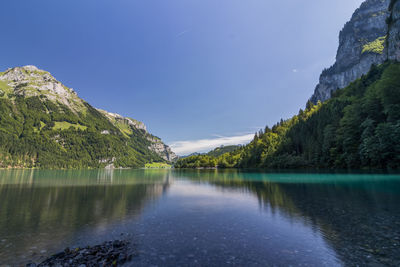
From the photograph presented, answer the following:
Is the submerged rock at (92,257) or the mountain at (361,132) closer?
the submerged rock at (92,257)

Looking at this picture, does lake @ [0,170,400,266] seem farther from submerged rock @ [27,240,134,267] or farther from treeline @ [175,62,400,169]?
treeline @ [175,62,400,169]

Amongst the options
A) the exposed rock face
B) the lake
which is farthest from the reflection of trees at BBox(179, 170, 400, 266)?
the exposed rock face

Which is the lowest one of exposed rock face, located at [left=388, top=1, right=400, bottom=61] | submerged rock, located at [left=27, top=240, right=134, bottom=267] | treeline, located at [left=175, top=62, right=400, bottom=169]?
submerged rock, located at [left=27, top=240, right=134, bottom=267]

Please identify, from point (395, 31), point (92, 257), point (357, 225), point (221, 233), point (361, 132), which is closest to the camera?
point (92, 257)

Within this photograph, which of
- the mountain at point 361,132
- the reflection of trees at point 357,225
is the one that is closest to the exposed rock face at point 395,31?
the mountain at point 361,132

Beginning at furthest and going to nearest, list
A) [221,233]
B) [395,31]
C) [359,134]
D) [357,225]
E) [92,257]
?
[395,31], [359,134], [357,225], [221,233], [92,257]

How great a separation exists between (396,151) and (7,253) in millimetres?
84137

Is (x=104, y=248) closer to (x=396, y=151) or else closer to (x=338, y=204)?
(x=338, y=204)

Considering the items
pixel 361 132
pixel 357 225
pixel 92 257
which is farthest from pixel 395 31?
pixel 92 257

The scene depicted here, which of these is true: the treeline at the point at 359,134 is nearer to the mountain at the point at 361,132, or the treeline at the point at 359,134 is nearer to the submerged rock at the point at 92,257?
the mountain at the point at 361,132

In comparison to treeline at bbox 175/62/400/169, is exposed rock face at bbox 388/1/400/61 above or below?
above

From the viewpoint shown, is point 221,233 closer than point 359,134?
Yes

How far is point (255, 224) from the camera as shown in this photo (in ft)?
48.5

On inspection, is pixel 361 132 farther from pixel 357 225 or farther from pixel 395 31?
pixel 357 225
